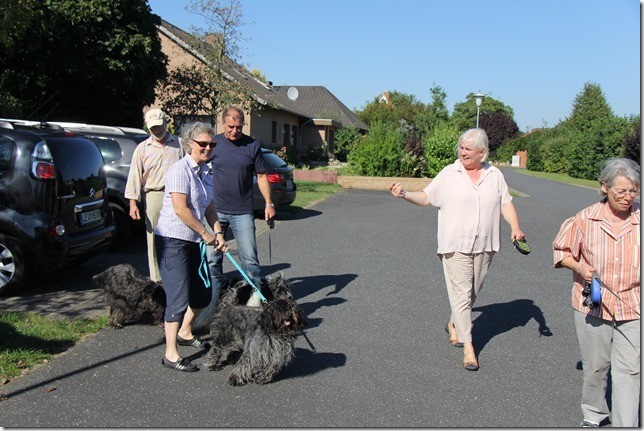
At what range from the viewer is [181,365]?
475cm

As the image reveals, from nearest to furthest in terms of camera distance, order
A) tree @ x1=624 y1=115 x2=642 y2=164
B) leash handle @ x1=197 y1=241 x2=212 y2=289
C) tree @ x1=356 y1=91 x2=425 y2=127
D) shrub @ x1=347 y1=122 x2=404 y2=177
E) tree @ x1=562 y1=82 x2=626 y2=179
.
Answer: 1. leash handle @ x1=197 y1=241 x2=212 y2=289
2. shrub @ x1=347 y1=122 x2=404 y2=177
3. tree @ x1=624 y1=115 x2=642 y2=164
4. tree @ x1=562 y1=82 x2=626 y2=179
5. tree @ x1=356 y1=91 x2=425 y2=127

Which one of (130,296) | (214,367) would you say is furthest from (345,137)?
(214,367)

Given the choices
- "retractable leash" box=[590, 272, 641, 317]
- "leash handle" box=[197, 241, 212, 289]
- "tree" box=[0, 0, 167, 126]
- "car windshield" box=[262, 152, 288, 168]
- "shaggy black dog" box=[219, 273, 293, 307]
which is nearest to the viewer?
"retractable leash" box=[590, 272, 641, 317]

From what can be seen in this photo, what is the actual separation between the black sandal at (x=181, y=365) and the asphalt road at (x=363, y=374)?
0.07 meters

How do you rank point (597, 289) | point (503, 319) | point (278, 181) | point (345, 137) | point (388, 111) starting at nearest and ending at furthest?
point (597, 289) → point (503, 319) → point (278, 181) → point (345, 137) → point (388, 111)

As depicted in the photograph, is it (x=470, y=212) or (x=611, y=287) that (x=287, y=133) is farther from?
(x=611, y=287)

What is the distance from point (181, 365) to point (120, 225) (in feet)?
17.8

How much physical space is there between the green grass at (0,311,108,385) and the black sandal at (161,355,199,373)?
1.03 m

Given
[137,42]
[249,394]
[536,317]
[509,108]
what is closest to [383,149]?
[137,42]

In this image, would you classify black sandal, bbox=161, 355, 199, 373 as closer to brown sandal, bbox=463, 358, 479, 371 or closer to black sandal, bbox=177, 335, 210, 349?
black sandal, bbox=177, 335, 210, 349

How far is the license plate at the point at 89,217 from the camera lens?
6938 millimetres

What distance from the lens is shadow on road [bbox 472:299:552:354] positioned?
596 cm

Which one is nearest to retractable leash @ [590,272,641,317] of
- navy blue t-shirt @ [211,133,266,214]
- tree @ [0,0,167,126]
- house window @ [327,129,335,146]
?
navy blue t-shirt @ [211,133,266,214]

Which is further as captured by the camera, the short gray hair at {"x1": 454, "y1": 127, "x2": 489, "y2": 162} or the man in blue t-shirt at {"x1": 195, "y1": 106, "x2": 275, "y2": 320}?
the man in blue t-shirt at {"x1": 195, "y1": 106, "x2": 275, "y2": 320}
